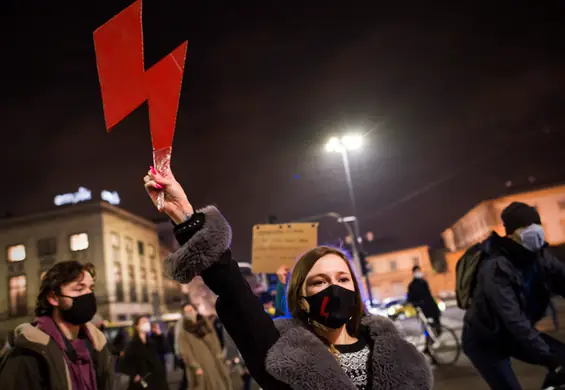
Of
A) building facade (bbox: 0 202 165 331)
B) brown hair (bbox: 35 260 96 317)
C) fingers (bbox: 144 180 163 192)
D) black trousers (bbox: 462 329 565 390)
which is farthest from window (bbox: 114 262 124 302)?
fingers (bbox: 144 180 163 192)

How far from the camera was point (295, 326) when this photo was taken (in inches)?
88.7

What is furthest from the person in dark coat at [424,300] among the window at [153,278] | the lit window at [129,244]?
the window at [153,278]

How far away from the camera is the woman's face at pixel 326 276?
7.85 ft

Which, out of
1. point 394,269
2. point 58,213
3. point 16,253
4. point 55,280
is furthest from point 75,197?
point 394,269

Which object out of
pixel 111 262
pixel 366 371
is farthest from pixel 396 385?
pixel 111 262

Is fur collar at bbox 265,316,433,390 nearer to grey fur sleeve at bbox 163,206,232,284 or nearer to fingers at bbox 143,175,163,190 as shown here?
grey fur sleeve at bbox 163,206,232,284

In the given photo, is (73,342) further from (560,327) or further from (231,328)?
(560,327)

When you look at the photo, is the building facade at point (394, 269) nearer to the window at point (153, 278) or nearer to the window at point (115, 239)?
the window at point (153, 278)

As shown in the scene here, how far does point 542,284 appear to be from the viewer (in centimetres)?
405

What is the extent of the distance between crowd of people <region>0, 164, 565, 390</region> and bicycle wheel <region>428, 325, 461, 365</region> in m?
6.69

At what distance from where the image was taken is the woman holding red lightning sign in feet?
6.72

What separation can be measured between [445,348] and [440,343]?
6.7 inches

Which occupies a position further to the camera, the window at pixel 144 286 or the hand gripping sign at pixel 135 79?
the window at pixel 144 286

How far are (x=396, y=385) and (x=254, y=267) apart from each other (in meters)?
5.33
